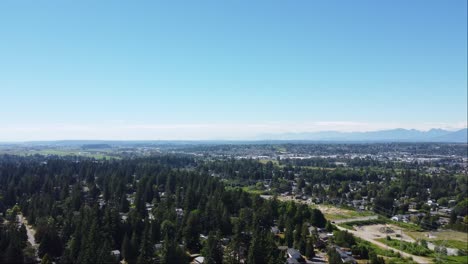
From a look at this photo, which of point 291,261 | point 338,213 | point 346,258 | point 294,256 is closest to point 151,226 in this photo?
point 291,261

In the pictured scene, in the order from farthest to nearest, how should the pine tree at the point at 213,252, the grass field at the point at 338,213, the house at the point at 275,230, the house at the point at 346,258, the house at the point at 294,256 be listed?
the grass field at the point at 338,213 < the house at the point at 275,230 < the house at the point at 346,258 < the house at the point at 294,256 < the pine tree at the point at 213,252

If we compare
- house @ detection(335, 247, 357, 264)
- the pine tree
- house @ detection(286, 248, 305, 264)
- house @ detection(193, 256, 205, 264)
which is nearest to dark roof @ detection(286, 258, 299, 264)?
house @ detection(286, 248, 305, 264)

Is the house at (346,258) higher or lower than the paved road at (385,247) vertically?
higher

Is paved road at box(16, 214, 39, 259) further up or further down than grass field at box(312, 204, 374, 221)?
further up

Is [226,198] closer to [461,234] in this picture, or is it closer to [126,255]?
[126,255]

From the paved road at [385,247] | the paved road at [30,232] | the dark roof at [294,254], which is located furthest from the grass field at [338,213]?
the paved road at [30,232]

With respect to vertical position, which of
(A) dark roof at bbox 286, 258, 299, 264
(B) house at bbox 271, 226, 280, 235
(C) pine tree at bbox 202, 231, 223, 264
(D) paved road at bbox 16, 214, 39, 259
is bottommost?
(B) house at bbox 271, 226, 280, 235

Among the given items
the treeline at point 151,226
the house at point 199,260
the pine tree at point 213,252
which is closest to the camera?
the treeline at point 151,226

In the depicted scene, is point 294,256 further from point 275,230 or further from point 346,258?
point 275,230

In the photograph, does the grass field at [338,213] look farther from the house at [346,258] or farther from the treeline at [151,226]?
the house at [346,258]

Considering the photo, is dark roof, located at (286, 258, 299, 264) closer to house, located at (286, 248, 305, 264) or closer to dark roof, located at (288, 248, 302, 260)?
house, located at (286, 248, 305, 264)

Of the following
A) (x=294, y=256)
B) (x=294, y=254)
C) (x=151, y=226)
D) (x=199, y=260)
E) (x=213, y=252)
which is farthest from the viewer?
(x=151, y=226)
